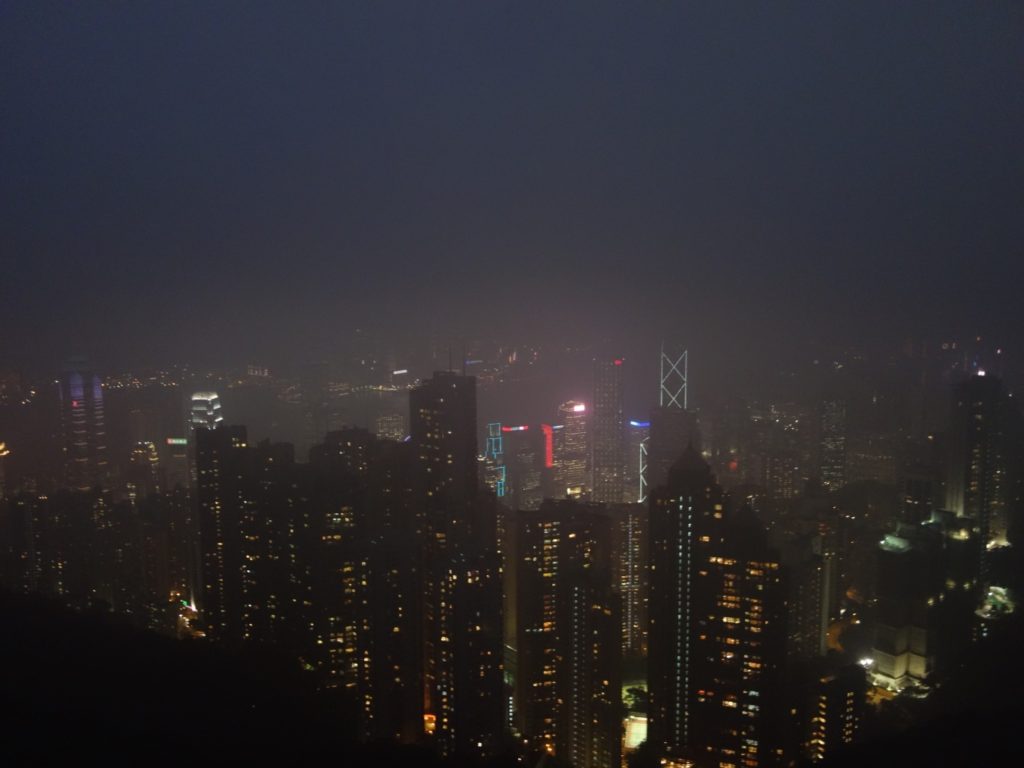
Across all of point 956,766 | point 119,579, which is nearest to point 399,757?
point 956,766

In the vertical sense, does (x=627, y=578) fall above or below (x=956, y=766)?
below

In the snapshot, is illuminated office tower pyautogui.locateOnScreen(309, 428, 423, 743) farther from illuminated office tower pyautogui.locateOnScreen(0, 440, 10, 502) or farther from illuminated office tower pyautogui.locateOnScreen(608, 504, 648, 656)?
illuminated office tower pyautogui.locateOnScreen(0, 440, 10, 502)

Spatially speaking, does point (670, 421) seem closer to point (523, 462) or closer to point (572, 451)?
point (572, 451)

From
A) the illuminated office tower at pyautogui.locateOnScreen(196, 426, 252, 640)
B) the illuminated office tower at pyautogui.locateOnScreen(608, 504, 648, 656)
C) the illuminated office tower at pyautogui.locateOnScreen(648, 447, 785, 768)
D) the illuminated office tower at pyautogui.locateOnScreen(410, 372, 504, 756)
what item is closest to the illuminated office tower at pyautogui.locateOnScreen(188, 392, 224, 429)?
the illuminated office tower at pyautogui.locateOnScreen(196, 426, 252, 640)

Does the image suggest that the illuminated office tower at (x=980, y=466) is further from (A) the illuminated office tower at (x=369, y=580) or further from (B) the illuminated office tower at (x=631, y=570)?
(A) the illuminated office tower at (x=369, y=580)

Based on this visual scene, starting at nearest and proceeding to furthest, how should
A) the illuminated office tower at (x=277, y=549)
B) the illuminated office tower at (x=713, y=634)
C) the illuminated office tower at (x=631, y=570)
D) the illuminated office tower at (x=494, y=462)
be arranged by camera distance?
the illuminated office tower at (x=713, y=634), the illuminated office tower at (x=631, y=570), the illuminated office tower at (x=277, y=549), the illuminated office tower at (x=494, y=462)

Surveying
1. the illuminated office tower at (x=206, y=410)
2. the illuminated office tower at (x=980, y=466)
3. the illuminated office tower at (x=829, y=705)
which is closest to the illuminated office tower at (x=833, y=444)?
the illuminated office tower at (x=980, y=466)

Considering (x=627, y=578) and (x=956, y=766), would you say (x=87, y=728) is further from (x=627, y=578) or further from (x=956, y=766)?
(x=627, y=578)

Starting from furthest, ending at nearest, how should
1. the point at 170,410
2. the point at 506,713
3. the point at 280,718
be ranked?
the point at 170,410 < the point at 506,713 < the point at 280,718
